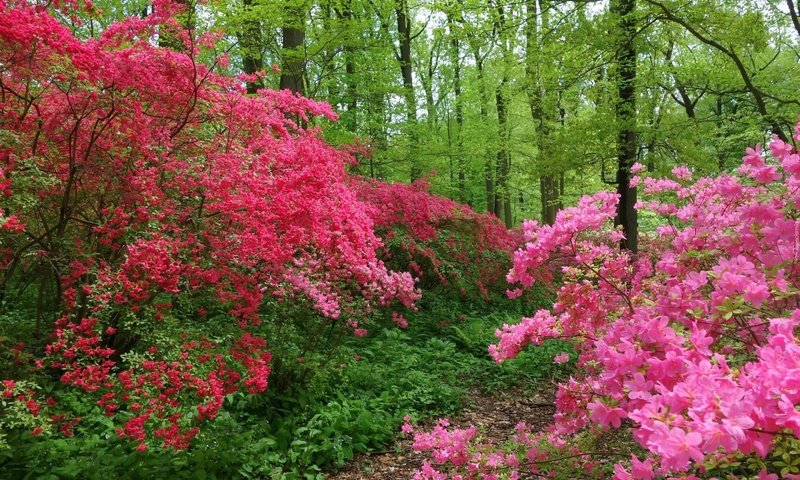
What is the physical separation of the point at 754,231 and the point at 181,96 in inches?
148

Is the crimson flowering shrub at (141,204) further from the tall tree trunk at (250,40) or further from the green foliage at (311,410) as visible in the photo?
the tall tree trunk at (250,40)

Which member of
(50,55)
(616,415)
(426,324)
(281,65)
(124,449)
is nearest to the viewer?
(616,415)

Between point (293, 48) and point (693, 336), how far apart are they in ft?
29.5

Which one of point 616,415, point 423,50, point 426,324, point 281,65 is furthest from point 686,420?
point 423,50

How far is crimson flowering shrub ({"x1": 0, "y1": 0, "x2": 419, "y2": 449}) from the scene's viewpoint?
10.4 feet

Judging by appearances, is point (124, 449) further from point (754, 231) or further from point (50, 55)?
point (754, 231)

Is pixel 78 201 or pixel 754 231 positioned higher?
pixel 78 201

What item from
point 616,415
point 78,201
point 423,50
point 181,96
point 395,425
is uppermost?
point 423,50

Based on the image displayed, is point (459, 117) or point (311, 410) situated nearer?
point (311, 410)

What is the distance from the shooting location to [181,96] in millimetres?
3879

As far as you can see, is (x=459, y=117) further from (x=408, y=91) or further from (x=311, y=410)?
(x=311, y=410)

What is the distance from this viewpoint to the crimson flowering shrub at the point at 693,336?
1.22 m

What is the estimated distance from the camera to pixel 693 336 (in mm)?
1614

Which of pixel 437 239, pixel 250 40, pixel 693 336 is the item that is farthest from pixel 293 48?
pixel 693 336
